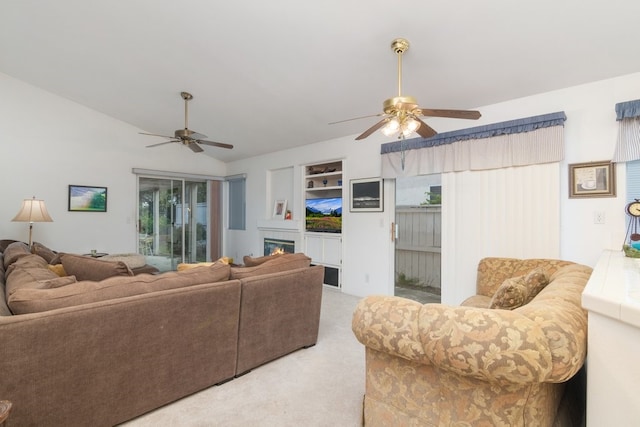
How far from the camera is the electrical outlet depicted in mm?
2725

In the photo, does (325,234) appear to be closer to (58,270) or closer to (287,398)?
(287,398)

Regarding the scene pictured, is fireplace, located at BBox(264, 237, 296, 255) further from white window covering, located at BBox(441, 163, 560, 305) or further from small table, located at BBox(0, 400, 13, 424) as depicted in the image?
small table, located at BBox(0, 400, 13, 424)

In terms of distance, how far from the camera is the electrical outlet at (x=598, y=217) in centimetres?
272

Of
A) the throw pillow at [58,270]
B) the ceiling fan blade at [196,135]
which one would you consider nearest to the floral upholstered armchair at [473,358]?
the throw pillow at [58,270]

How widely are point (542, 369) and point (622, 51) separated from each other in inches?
110

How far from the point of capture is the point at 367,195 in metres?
4.47

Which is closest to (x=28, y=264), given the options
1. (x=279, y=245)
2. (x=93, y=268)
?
(x=93, y=268)

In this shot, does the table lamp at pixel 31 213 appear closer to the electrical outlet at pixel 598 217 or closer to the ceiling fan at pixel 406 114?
the ceiling fan at pixel 406 114

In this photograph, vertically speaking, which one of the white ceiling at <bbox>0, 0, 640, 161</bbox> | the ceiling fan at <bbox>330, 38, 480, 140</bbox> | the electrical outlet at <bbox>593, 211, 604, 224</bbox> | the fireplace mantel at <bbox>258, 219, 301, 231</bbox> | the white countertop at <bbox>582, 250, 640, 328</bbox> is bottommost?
the white countertop at <bbox>582, 250, 640, 328</bbox>

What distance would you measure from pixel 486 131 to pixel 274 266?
2.63m

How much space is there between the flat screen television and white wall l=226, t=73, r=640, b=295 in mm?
210

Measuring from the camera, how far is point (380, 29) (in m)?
2.53

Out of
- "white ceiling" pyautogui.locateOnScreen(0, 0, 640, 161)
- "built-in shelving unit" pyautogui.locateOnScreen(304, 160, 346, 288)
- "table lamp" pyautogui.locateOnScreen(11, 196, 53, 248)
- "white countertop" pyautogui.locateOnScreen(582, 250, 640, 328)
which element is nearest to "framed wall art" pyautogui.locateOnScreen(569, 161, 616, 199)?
"white ceiling" pyautogui.locateOnScreen(0, 0, 640, 161)

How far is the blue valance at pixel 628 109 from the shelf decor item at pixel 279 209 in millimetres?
4622
